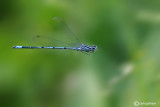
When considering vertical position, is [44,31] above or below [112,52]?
above

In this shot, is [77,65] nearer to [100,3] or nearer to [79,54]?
[79,54]

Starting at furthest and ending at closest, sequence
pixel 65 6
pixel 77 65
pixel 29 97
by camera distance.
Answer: pixel 65 6, pixel 77 65, pixel 29 97

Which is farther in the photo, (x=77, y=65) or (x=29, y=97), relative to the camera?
(x=77, y=65)

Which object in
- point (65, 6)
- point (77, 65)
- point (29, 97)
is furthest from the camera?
point (65, 6)

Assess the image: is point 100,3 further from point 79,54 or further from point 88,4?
point 79,54

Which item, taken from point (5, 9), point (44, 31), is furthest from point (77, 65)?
point (5, 9)

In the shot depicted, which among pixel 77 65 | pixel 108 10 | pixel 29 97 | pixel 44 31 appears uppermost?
pixel 108 10
